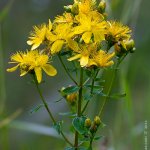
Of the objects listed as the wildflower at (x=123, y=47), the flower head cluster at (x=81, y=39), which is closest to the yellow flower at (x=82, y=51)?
the flower head cluster at (x=81, y=39)

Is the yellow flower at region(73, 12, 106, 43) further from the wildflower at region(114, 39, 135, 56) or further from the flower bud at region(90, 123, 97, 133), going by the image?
the flower bud at region(90, 123, 97, 133)

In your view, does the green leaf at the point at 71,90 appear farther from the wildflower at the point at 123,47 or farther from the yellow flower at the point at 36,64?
the wildflower at the point at 123,47

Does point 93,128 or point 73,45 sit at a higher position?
point 73,45

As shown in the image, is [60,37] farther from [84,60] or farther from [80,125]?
[80,125]

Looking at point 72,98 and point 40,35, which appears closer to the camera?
point 40,35

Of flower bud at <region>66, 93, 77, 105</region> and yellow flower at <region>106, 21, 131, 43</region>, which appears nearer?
yellow flower at <region>106, 21, 131, 43</region>

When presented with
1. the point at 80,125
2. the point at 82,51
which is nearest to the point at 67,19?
the point at 82,51

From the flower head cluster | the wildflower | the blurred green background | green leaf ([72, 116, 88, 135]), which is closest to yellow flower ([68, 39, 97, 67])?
the flower head cluster
